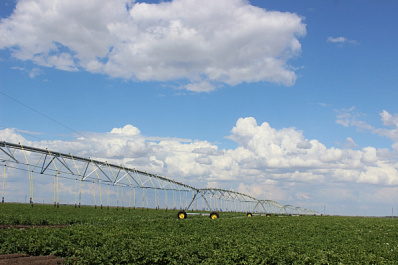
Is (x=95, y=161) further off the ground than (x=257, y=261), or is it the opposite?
(x=95, y=161)

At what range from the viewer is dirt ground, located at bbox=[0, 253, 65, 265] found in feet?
53.1

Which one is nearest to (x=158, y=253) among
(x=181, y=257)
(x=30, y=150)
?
(x=181, y=257)

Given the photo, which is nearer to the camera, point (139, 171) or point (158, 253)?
point (158, 253)

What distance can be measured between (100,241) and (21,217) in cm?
2172

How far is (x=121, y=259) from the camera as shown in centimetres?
1634

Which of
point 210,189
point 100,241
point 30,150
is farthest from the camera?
point 210,189

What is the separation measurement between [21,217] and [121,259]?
2542 centimetres

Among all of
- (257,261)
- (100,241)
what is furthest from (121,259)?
(257,261)

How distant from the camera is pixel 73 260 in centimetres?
1653

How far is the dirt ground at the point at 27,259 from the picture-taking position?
16.2 m

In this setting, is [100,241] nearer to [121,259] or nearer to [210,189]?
[121,259]

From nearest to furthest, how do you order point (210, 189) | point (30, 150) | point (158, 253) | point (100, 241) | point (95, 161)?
point (158, 253) → point (100, 241) → point (30, 150) → point (95, 161) → point (210, 189)

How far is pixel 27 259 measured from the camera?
1673 cm

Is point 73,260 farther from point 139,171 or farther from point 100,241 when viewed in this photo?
point 139,171
